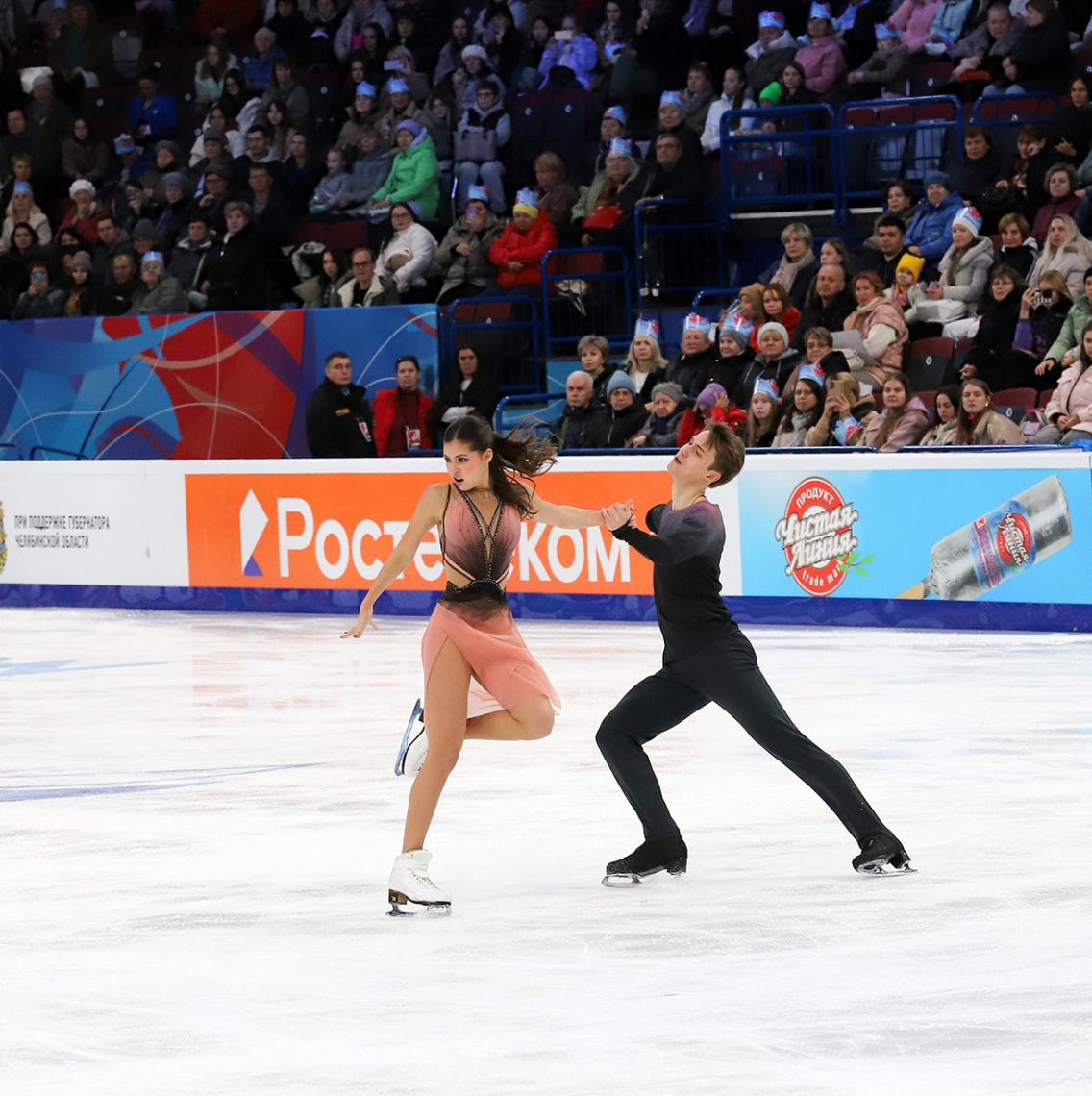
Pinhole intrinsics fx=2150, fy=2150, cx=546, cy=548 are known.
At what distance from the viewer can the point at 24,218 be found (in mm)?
21391

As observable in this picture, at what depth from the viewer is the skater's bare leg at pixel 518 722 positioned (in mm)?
6152

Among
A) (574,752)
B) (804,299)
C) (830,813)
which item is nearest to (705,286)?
(804,299)

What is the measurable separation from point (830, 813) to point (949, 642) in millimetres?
5041

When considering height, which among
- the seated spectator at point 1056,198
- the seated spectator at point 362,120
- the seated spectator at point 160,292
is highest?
the seated spectator at point 362,120

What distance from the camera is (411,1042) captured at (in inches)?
183

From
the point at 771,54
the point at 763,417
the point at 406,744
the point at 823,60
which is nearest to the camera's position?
the point at 406,744

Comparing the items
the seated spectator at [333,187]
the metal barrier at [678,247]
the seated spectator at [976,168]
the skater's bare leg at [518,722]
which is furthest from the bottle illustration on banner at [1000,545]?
the seated spectator at [333,187]

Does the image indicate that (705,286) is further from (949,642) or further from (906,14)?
(949,642)

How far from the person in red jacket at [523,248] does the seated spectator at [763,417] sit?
142 inches

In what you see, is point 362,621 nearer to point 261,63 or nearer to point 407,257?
point 407,257

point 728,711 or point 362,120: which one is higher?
point 362,120

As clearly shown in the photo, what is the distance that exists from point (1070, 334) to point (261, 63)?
10.6 metres

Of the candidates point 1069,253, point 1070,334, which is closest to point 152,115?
point 1069,253

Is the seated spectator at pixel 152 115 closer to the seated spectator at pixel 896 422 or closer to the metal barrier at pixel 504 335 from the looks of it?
the metal barrier at pixel 504 335
